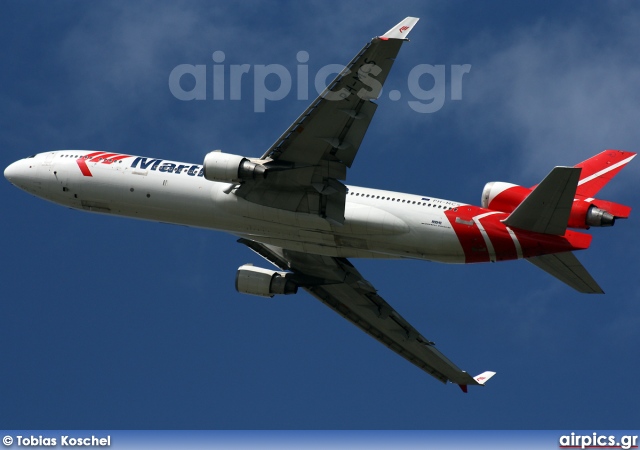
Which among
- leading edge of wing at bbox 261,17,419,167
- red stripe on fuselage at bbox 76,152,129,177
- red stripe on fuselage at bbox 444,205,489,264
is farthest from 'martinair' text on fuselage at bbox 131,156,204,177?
red stripe on fuselage at bbox 444,205,489,264

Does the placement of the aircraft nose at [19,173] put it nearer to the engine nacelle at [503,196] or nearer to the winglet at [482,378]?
the engine nacelle at [503,196]

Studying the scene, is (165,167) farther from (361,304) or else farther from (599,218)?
(599,218)

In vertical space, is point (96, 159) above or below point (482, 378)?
above

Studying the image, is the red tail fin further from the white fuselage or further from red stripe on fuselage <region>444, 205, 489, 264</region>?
the white fuselage

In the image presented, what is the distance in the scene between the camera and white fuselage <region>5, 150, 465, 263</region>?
5188 centimetres

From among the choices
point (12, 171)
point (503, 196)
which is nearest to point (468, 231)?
point (503, 196)

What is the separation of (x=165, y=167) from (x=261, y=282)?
8.47 m

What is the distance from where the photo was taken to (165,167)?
55.1 m

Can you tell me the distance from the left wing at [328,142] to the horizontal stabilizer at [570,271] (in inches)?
397

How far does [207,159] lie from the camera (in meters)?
50.7

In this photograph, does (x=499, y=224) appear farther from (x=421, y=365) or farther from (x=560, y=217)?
(x=421, y=365)

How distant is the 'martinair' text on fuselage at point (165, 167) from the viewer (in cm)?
5453

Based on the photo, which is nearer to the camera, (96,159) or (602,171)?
(602,171)

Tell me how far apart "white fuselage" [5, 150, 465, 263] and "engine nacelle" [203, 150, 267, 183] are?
224cm
